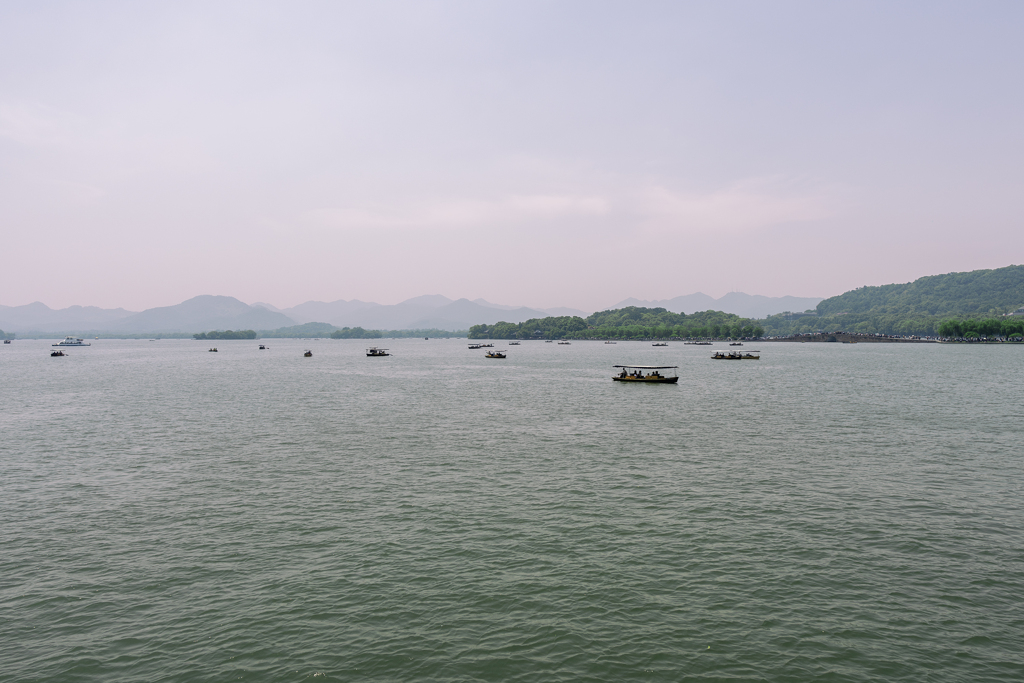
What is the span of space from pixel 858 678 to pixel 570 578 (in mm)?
10895

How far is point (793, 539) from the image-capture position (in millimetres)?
27922

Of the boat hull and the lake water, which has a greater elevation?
the boat hull

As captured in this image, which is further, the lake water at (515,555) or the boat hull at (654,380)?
the boat hull at (654,380)

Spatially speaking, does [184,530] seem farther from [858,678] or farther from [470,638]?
[858,678]

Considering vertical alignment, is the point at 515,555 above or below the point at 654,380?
below

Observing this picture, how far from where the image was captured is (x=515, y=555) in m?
26.3

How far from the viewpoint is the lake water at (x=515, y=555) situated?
18.4 metres

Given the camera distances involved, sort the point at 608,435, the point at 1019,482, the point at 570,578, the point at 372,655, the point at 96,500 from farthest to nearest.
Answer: the point at 608,435, the point at 1019,482, the point at 96,500, the point at 570,578, the point at 372,655

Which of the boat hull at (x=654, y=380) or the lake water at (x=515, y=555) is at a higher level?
the boat hull at (x=654, y=380)

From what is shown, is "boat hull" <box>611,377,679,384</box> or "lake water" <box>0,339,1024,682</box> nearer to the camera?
"lake water" <box>0,339,1024,682</box>

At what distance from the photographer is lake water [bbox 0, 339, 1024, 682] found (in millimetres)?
18359

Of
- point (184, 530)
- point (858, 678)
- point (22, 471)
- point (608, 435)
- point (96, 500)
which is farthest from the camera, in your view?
point (608, 435)

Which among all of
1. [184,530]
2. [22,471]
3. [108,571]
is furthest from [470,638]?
[22,471]

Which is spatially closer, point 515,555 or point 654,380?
point 515,555
